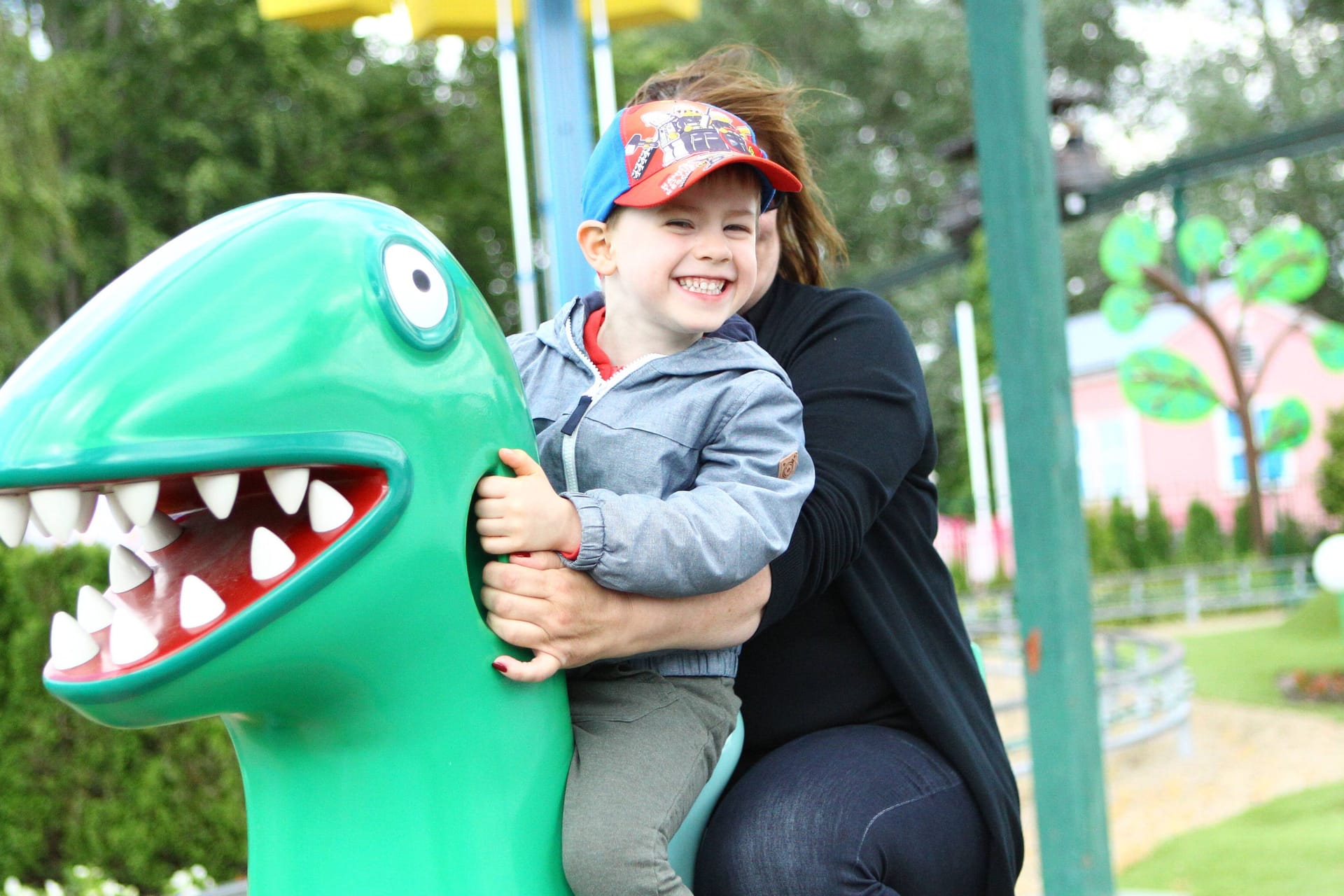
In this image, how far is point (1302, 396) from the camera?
79.5 ft

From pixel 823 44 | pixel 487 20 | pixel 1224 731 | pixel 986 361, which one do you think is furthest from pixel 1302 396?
pixel 487 20

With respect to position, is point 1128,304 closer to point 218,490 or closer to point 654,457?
point 654,457

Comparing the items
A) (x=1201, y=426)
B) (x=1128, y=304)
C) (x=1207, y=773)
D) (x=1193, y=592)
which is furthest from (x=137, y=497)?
(x=1201, y=426)

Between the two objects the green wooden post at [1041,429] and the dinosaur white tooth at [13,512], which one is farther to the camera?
the green wooden post at [1041,429]

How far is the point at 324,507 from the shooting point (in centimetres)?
119

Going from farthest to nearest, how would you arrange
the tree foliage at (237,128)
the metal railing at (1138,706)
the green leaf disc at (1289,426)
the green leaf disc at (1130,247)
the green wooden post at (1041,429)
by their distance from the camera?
the green leaf disc at (1289,426) < the green leaf disc at (1130,247) < the tree foliage at (237,128) < the metal railing at (1138,706) < the green wooden post at (1041,429)

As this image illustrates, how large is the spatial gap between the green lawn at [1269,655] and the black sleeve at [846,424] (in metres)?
9.24

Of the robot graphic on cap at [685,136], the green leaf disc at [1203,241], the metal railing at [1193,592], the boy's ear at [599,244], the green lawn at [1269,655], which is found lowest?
the green lawn at [1269,655]

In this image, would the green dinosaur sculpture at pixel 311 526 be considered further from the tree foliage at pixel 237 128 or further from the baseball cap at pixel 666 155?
the tree foliage at pixel 237 128

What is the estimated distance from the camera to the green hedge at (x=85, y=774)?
4965 mm

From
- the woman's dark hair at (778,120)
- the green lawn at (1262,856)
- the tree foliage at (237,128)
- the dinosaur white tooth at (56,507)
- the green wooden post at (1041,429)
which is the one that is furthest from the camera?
the tree foliage at (237,128)

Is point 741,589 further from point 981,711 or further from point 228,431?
point 228,431

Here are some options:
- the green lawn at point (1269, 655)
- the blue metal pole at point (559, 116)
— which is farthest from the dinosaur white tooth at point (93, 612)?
the green lawn at point (1269, 655)

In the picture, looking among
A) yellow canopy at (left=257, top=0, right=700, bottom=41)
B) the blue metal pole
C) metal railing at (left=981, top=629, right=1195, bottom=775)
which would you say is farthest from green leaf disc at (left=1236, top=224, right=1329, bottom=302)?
the blue metal pole
